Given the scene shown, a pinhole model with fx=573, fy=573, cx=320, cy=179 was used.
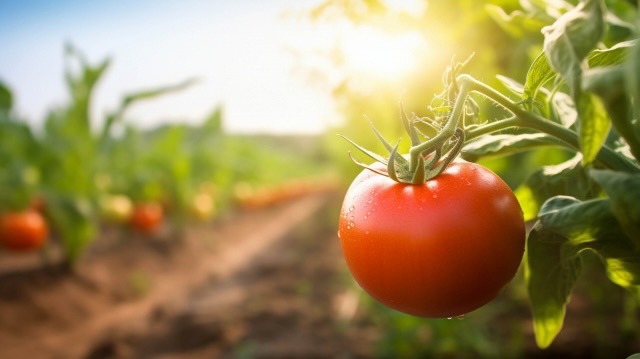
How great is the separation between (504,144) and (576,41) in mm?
279

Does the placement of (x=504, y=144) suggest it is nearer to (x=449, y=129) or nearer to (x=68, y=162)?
Answer: (x=449, y=129)

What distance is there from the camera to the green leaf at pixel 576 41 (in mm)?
534

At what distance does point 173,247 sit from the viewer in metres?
7.21

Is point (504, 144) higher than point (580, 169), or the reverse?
point (504, 144)

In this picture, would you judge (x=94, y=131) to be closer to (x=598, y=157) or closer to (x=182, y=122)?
(x=182, y=122)

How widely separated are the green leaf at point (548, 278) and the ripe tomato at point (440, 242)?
0.14 metres

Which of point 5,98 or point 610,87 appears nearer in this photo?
point 610,87

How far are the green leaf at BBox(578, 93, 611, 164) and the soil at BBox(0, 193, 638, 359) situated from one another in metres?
2.33

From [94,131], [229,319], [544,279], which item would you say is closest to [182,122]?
[94,131]

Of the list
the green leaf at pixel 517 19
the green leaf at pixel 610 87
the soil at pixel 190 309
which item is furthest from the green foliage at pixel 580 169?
the soil at pixel 190 309

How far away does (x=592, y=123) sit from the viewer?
1.89 ft

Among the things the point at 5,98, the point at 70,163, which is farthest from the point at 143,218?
the point at 5,98

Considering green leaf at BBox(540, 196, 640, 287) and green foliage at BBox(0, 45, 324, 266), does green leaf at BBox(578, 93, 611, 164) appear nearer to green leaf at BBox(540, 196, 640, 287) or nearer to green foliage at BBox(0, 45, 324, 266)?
green leaf at BBox(540, 196, 640, 287)

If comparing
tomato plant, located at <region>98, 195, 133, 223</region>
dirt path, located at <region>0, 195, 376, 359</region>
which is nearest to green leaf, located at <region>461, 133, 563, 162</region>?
dirt path, located at <region>0, 195, 376, 359</region>
